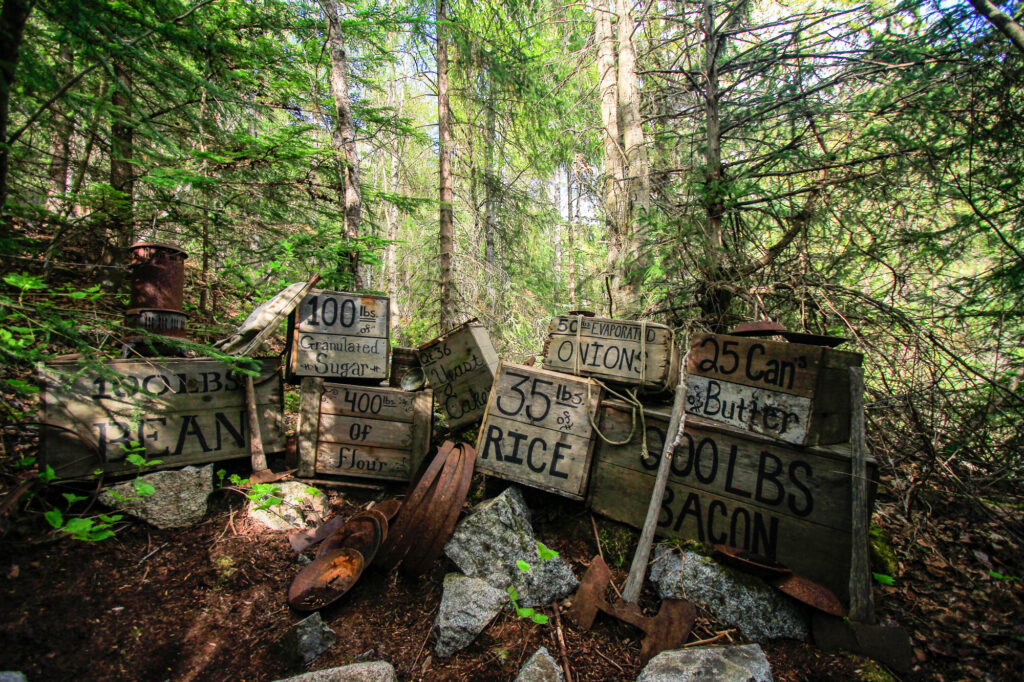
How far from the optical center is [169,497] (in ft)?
9.78

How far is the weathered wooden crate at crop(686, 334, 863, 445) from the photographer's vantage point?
2.55 metres

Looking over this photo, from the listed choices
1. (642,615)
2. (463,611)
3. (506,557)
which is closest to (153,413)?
(463,611)

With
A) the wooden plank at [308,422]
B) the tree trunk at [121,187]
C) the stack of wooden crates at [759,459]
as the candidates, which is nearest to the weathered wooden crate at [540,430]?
the stack of wooden crates at [759,459]

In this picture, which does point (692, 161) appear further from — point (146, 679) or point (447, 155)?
point (146, 679)

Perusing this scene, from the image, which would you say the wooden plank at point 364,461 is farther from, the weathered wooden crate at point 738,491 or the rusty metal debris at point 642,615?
the rusty metal debris at point 642,615

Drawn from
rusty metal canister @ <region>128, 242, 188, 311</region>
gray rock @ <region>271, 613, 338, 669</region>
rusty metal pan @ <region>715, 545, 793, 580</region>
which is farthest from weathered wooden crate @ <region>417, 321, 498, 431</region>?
rusty metal canister @ <region>128, 242, 188, 311</region>

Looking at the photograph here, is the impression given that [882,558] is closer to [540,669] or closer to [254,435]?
[540,669]

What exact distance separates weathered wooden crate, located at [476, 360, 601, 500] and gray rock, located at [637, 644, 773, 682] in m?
1.05

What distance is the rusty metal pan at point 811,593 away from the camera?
88.6 inches

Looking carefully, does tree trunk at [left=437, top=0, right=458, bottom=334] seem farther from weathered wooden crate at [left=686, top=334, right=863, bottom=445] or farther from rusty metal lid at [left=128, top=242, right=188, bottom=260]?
weathered wooden crate at [left=686, top=334, right=863, bottom=445]

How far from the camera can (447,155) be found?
21.8 feet

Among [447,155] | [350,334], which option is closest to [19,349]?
[350,334]

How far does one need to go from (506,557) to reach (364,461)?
62.8 inches

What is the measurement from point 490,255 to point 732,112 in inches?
203
